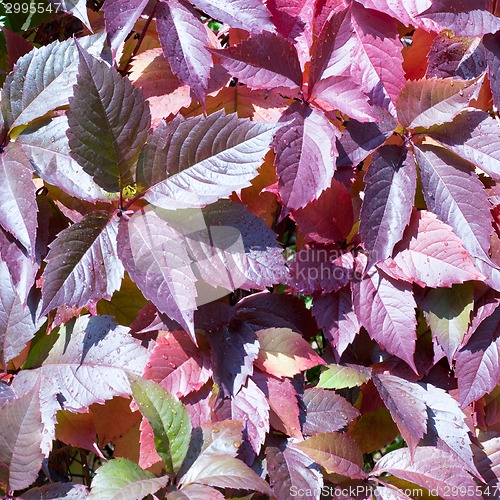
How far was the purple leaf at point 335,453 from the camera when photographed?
89 centimetres

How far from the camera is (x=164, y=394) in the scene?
0.83m

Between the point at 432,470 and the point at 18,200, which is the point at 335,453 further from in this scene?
the point at 18,200

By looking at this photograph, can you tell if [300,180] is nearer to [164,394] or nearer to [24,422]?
[164,394]

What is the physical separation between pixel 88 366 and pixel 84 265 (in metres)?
0.19

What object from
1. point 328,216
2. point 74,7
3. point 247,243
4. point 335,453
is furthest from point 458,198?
point 74,7

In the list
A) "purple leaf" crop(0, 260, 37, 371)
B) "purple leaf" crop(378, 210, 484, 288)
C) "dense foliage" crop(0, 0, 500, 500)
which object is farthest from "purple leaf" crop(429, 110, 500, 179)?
"purple leaf" crop(0, 260, 37, 371)

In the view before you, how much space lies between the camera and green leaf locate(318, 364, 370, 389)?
37.0 inches

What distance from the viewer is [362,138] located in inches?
35.4

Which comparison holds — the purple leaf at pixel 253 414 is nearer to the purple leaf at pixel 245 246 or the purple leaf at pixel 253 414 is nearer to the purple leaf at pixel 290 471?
the purple leaf at pixel 290 471

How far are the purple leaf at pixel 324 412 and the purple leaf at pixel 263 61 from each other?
49 cm

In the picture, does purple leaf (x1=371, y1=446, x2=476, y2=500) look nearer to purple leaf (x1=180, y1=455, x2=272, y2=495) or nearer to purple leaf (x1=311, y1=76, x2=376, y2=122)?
purple leaf (x1=180, y1=455, x2=272, y2=495)

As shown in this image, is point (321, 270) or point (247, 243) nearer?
point (247, 243)

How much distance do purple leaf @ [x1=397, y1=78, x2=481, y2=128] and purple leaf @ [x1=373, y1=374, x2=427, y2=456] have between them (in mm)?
412

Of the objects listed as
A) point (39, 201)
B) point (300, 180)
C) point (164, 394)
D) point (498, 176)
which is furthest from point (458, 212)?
point (39, 201)
